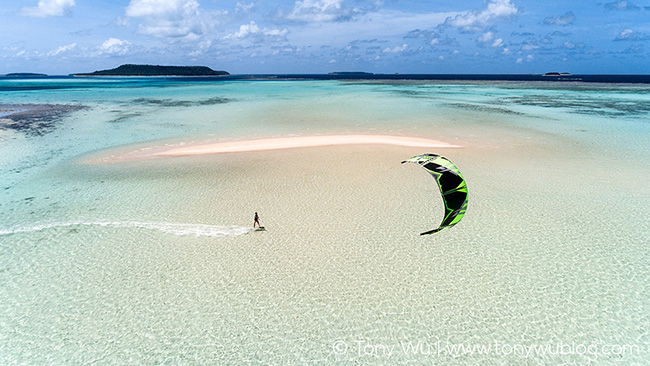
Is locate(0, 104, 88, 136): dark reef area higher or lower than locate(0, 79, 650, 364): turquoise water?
higher

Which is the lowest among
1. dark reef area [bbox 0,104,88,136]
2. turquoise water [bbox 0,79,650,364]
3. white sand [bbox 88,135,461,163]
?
turquoise water [bbox 0,79,650,364]

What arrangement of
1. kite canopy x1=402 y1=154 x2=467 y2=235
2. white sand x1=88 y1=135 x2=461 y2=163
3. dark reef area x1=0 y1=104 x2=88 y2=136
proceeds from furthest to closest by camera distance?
dark reef area x1=0 y1=104 x2=88 y2=136 → white sand x1=88 y1=135 x2=461 y2=163 → kite canopy x1=402 y1=154 x2=467 y2=235

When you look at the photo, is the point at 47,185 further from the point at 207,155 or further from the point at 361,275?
the point at 361,275

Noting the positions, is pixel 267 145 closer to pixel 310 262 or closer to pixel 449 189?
pixel 310 262

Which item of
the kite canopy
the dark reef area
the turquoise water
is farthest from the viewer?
the dark reef area

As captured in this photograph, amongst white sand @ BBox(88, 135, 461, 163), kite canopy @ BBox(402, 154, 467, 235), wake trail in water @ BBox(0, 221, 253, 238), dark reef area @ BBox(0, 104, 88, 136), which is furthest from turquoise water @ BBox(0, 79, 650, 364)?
dark reef area @ BBox(0, 104, 88, 136)

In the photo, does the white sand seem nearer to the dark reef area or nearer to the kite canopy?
the dark reef area
